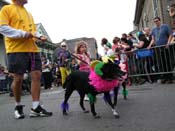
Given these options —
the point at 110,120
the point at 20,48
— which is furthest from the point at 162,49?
the point at 110,120

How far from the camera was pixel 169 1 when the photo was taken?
20516 mm

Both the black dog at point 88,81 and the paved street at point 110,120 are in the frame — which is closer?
the paved street at point 110,120

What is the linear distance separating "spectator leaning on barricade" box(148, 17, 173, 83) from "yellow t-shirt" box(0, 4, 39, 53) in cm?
620

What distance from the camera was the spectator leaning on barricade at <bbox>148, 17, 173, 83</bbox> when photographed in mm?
12070

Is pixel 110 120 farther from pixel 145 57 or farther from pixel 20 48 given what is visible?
pixel 145 57

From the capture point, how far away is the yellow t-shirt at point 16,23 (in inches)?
259

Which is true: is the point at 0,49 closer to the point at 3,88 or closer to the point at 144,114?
the point at 3,88

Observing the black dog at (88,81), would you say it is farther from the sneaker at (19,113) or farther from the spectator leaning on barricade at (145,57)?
the spectator leaning on barricade at (145,57)

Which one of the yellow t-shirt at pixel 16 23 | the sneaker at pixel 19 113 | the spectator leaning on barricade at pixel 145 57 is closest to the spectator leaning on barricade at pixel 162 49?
the spectator leaning on barricade at pixel 145 57

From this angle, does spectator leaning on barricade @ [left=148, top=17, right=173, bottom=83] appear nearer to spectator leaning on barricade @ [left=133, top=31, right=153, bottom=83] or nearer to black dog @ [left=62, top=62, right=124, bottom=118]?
spectator leaning on barricade @ [left=133, top=31, right=153, bottom=83]

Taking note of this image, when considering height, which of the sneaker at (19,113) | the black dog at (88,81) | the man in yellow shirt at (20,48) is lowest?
the sneaker at (19,113)

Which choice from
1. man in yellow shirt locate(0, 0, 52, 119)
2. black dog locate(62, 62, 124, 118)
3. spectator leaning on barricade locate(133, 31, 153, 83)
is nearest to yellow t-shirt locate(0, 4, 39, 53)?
man in yellow shirt locate(0, 0, 52, 119)

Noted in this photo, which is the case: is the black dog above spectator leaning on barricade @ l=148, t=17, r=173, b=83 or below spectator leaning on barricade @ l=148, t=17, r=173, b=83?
below

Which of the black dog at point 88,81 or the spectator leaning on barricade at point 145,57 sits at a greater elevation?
the spectator leaning on barricade at point 145,57
